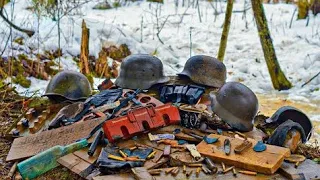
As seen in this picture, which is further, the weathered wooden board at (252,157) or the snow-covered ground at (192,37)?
the snow-covered ground at (192,37)

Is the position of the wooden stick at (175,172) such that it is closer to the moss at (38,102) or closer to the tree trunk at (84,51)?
the moss at (38,102)

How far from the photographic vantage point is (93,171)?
13.6 feet

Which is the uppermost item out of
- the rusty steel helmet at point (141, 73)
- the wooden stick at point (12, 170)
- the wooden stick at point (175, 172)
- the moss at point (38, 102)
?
the rusty steel helmet at point (141, 73)

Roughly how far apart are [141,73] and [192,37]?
6.42m

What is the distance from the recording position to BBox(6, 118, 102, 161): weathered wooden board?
15.3 ft

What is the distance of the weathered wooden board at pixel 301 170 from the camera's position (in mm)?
3920

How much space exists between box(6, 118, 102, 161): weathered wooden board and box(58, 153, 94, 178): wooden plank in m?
0.34

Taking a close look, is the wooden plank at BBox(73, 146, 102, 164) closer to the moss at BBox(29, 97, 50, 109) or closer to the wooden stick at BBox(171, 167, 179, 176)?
the wooden stick at BBox(171, 167, 179, 176)

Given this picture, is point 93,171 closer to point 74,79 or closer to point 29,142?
point 29,142

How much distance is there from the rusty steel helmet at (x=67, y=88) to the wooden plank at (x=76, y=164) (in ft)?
5.66

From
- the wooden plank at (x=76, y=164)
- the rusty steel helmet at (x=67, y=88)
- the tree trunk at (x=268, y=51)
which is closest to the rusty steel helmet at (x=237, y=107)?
the wooden plank at (x=76, y=164)

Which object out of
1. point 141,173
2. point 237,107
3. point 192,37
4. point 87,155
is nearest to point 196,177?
point 141,173

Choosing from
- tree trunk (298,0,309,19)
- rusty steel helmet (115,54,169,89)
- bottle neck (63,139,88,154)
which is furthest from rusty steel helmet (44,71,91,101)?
tree trunk (298,0,309,19)

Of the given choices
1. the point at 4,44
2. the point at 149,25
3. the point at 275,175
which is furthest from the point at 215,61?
the point at 149,25
